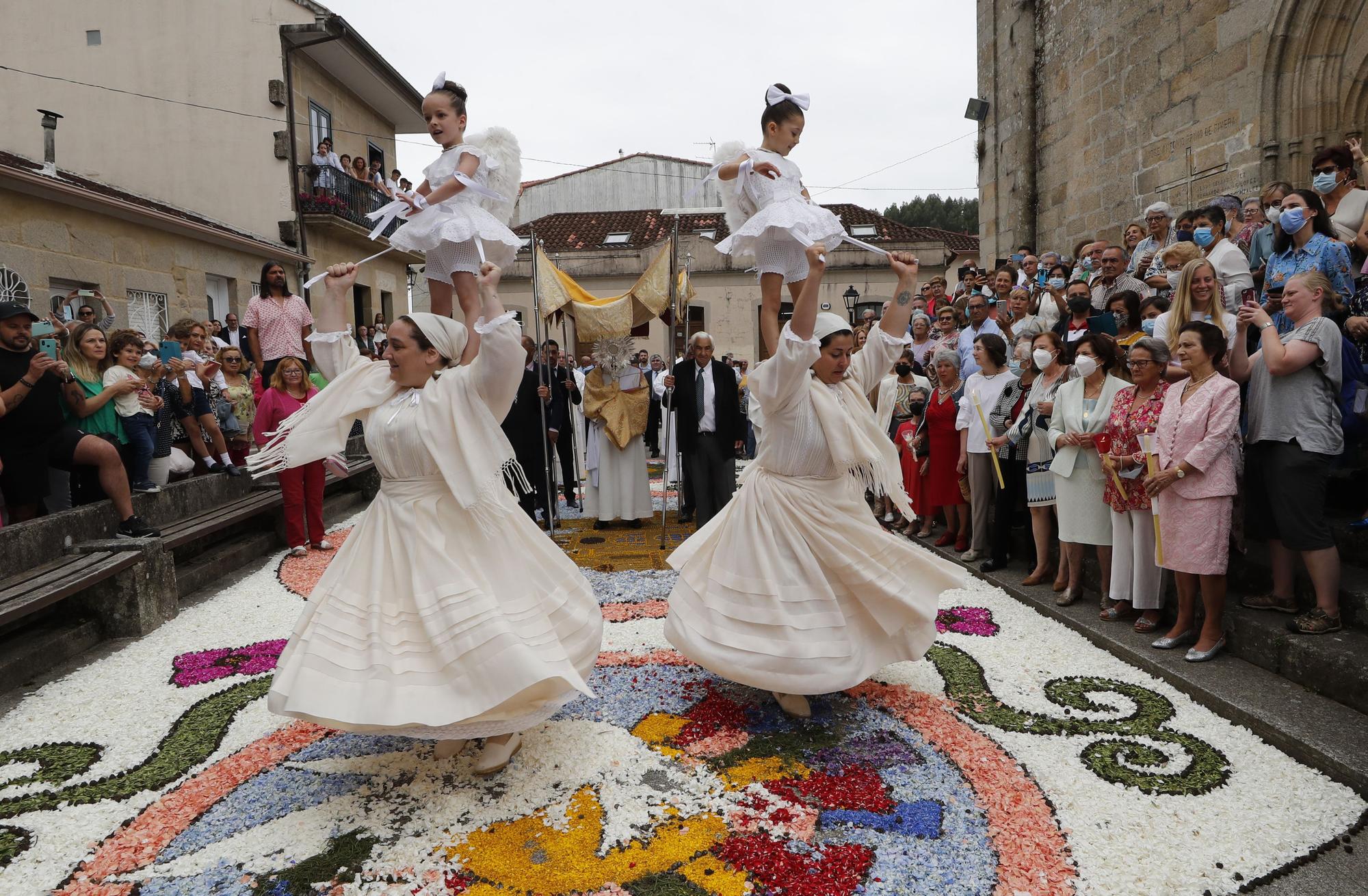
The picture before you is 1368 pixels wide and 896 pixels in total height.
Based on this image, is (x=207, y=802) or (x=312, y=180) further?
(x=312, y=180)

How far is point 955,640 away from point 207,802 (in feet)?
12.9

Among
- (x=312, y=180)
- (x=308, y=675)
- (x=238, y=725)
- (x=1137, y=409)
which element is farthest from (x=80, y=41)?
(x=1137, y=409)

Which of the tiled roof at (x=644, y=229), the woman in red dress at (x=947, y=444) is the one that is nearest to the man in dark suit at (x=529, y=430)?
the woman in red dress at (x=947, y=444)

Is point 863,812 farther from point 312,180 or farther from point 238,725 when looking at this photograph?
point 312,180

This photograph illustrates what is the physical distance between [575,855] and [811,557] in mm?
1605

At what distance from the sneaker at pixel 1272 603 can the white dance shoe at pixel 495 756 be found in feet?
12.6

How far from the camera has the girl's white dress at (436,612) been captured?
2979 millimetres

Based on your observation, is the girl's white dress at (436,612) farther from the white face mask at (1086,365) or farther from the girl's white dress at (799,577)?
the white face mask at (1086,365)

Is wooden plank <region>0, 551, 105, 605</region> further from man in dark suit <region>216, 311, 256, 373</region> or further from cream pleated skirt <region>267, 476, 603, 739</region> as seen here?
man in dark suit <region>216, 311, 256, 373</region>

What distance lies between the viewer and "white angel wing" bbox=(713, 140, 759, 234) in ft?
13.0

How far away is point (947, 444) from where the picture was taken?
7.27 m

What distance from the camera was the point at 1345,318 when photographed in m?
4.96

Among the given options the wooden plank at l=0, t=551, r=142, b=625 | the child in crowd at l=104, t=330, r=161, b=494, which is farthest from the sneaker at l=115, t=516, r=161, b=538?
the child in crowd at l=104, t=330, r=161, b=494

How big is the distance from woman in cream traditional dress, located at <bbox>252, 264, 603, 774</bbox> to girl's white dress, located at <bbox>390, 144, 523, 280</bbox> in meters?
0.43
